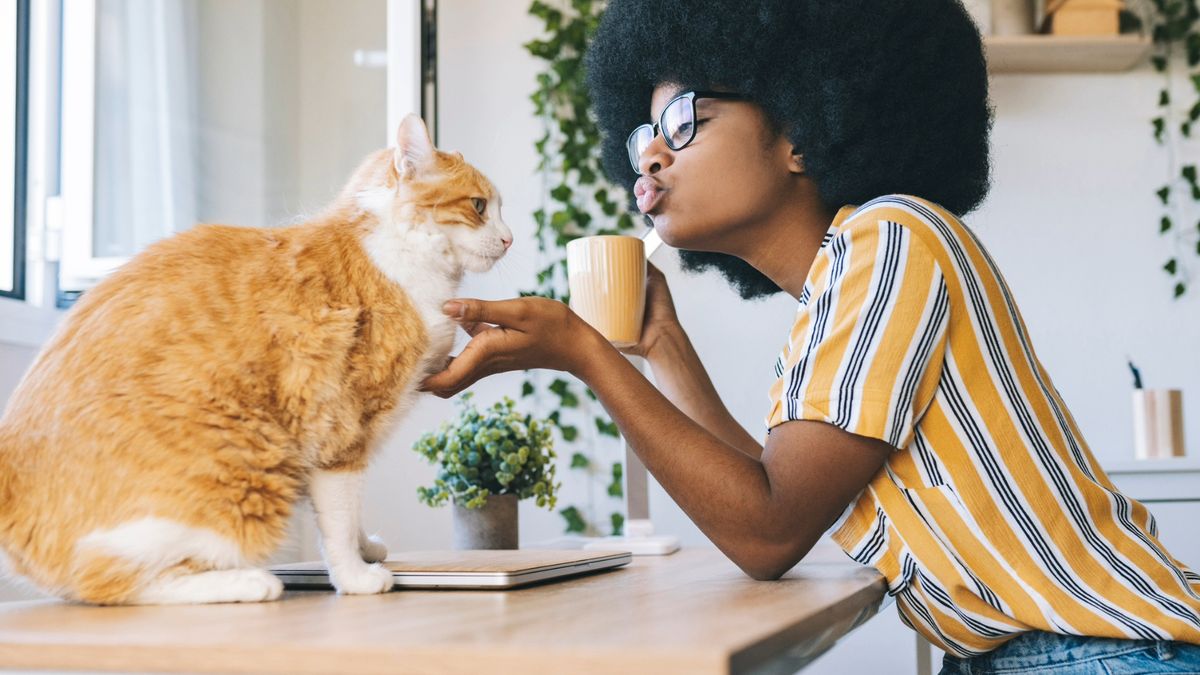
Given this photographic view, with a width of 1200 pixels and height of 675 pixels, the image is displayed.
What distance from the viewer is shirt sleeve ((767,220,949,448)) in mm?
850

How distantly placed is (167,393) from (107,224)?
1258 millimetres

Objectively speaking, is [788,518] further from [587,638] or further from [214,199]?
[214,199]

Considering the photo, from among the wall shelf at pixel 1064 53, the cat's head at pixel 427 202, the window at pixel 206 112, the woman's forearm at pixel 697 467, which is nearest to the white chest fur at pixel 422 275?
the cat's head at pixel 427 202

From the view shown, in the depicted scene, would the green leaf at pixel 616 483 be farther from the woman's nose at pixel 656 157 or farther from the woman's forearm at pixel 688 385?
the woman's nose at pixel 656 157

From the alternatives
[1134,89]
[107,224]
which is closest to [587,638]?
[107,224]

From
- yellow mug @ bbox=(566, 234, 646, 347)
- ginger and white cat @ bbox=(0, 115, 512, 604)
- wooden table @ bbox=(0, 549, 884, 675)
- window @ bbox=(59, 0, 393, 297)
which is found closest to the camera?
wooden table @ bbox=(0, 549, 884, 675)

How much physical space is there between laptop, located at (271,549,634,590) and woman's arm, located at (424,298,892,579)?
13 cm

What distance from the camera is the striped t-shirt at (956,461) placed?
0.86m

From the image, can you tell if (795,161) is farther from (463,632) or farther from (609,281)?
(463,632)

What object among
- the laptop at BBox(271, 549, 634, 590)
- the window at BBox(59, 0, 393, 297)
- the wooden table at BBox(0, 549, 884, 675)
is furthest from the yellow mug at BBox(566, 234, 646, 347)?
the window at BBox(59, 0, 393, 297)

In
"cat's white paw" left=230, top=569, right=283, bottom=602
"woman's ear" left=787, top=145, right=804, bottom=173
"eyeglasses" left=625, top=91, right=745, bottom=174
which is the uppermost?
"eyeglasses" left=625, top=91, right=745, bottom=174

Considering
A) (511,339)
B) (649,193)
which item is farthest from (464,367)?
(649,193)

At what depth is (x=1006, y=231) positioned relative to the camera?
2588 millimetres

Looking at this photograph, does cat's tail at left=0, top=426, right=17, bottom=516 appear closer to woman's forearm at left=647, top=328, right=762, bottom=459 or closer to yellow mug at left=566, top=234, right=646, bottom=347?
yellow mug at left=566, top=234, right=646, bottom=347
